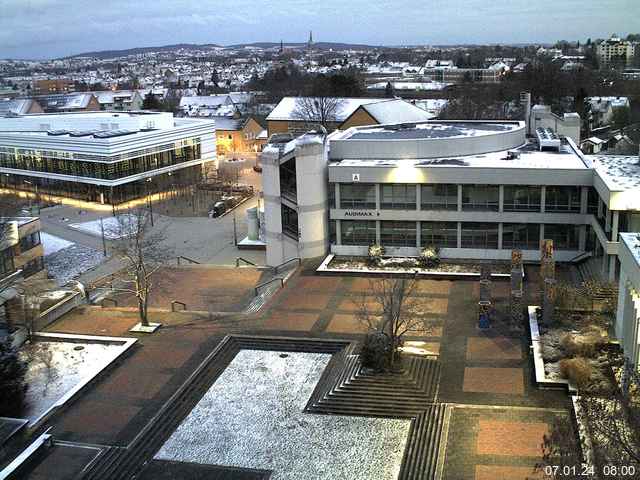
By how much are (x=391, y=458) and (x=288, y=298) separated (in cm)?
1514

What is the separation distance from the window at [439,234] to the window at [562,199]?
5.23 metres

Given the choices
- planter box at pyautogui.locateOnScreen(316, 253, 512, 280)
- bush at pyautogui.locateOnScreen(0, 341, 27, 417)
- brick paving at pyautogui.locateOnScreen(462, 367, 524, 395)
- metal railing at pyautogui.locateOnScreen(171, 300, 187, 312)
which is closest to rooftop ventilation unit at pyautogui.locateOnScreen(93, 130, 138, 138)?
planter box at pyautogui.locateOnScreen(316, 253, 512, 280)

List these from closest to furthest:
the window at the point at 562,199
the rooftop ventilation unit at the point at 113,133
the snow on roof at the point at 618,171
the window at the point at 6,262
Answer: the snow on roof at the point at 618,171 → the window at the point at 6,262 → the window at the point at 562,199 → the rooftop ventilation unit at the point at 113,133

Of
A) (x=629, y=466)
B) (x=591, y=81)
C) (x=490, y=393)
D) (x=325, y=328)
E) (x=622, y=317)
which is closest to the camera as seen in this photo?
(x=629, y=466)

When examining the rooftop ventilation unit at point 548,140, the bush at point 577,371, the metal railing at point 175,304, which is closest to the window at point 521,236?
the rooftop ventilation unit at point 548,140

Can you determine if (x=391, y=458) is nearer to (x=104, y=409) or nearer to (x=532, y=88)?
(x=104, y=409)

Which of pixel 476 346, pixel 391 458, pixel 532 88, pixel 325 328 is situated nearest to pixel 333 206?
pixel 325 328

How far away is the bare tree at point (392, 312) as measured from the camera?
27.8 metres

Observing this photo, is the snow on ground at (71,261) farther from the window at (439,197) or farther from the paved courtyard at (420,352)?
the window at (439,197)

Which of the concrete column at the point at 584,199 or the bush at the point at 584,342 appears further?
the concrete column at the point at 584,199

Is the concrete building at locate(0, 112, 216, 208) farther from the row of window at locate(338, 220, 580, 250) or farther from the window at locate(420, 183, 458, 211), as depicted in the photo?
the window at locate(420, 183, 458, 211)

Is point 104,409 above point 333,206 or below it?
below

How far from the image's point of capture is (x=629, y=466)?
52.0 ft

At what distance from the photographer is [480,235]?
41.5 metres
